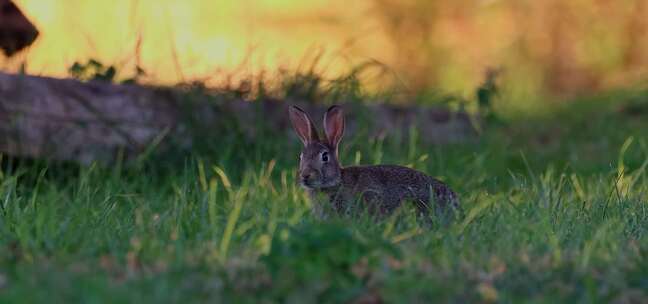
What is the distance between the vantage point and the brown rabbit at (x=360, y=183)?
17.0 ft

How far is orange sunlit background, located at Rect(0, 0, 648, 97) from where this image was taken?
442 inches

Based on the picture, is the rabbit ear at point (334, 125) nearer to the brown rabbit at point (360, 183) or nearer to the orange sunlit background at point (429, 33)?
the brown rabbit at point (360, 183)

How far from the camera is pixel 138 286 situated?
11.0 feet

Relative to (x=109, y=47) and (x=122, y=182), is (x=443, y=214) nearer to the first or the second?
(x=122, y=182)

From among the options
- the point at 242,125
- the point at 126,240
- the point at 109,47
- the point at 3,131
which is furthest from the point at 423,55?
the point at 126,240

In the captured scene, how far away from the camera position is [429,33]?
1276 centimetres

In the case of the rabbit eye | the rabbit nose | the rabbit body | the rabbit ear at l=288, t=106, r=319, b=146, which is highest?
the rabbit ear at l=288, t=106, r=319, b=146

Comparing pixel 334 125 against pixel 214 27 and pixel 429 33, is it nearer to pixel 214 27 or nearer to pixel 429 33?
pixel 214 27

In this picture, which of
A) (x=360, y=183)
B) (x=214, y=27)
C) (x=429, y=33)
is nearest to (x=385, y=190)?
(x=360, y=183)

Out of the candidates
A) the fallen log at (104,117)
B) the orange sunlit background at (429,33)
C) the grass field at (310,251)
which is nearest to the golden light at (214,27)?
the orange sunlit background at (429,33)

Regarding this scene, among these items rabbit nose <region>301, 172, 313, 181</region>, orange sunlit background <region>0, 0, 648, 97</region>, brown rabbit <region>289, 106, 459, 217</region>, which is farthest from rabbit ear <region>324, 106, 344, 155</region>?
orange sunlit background <region>0, 0, 648, 97</region>

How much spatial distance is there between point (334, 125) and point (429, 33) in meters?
7.37

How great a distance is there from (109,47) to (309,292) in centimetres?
795

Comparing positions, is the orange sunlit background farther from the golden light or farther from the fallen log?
the fallen log
